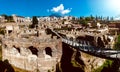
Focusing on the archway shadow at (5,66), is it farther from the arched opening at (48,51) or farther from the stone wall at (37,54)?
the arched opening at (48,51)

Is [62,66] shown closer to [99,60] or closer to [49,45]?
[49,45]

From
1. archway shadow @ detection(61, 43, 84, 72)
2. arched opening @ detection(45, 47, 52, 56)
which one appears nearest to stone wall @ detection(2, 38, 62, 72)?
arched opening @ detection(45, 47, 52, 56)

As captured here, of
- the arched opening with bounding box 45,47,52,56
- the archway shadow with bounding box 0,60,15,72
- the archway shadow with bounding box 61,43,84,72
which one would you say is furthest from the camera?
the archway shadow with bounding box 61,43,84,72

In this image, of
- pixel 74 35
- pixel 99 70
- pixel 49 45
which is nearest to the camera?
pixel 49 45

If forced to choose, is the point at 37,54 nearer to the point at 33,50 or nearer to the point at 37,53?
the point at 37,53

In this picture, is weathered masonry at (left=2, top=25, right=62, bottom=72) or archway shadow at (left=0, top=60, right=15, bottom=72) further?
archway shadow at (left=0, top=60, right=15, bottom=72)

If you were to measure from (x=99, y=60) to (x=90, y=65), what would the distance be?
2.93m

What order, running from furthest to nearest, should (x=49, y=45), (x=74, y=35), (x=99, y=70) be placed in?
1. (x=74, y=35)
2. (x=99, y=70)
3. (x=49, y=45)

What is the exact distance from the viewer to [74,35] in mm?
51031

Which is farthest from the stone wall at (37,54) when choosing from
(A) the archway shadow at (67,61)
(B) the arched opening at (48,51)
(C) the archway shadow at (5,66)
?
(A) the archway shadow at (67,61)

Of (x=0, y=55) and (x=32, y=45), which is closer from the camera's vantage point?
(x=32, y=45)

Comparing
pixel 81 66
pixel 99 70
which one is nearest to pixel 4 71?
pixel 81 66

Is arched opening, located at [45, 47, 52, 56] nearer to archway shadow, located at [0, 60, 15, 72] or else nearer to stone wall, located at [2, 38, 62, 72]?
stone wall, located at [2, 38, 62, 72]

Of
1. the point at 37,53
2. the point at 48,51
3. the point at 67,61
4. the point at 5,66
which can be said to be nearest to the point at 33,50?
the point at 37,53
